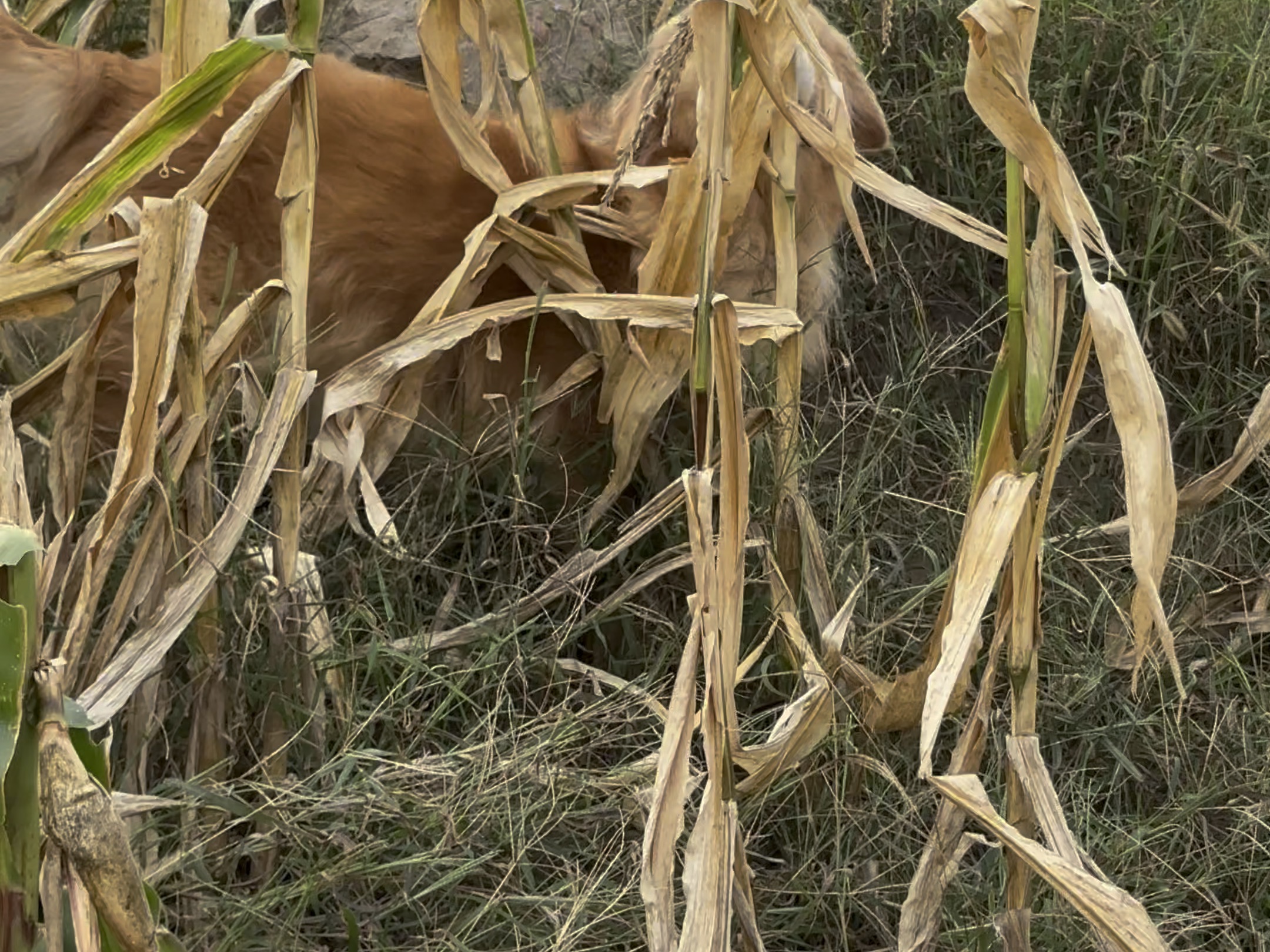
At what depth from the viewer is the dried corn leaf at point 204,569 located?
4.48 ft

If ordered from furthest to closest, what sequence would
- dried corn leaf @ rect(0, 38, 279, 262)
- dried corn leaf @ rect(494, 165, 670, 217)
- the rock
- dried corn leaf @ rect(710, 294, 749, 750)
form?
1. the rock
2. dried corn leaf @ rect(494, 165, 670, 217)
3. dried corn leaf @ rect(0, 38, 279, 262)
4. dried corn leaf @ rect(710, 294, 749, 750)

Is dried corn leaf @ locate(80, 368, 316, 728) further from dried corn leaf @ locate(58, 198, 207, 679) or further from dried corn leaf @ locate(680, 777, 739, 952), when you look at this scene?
dried corn leaf @ locate(680, 777, 739, 952)

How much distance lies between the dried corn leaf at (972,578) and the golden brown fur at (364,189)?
2.71ft

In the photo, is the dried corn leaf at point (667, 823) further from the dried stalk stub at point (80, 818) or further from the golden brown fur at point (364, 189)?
the golden brown fur at point (364, 189)

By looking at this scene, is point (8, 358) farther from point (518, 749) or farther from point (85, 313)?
point (518, 749)

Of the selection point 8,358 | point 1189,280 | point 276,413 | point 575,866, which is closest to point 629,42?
point 1189,280

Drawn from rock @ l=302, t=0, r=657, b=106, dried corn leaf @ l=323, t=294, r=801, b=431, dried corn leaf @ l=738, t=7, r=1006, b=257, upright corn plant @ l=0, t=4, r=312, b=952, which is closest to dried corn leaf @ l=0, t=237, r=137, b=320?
upright corn plant @ l=0, t=4, r=312, b=952

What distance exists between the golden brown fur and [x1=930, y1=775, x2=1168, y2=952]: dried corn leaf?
104 cm

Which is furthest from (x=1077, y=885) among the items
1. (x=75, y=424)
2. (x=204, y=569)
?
(x=75, y=424)

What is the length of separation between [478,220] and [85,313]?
1.81 ft

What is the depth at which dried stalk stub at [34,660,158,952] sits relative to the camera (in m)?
0.98

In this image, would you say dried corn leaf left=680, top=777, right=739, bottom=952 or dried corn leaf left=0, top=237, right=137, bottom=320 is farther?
dried corn leaf left=0, top=237, right=137, bottom=320

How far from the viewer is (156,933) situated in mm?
1093

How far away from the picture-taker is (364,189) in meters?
2.11
